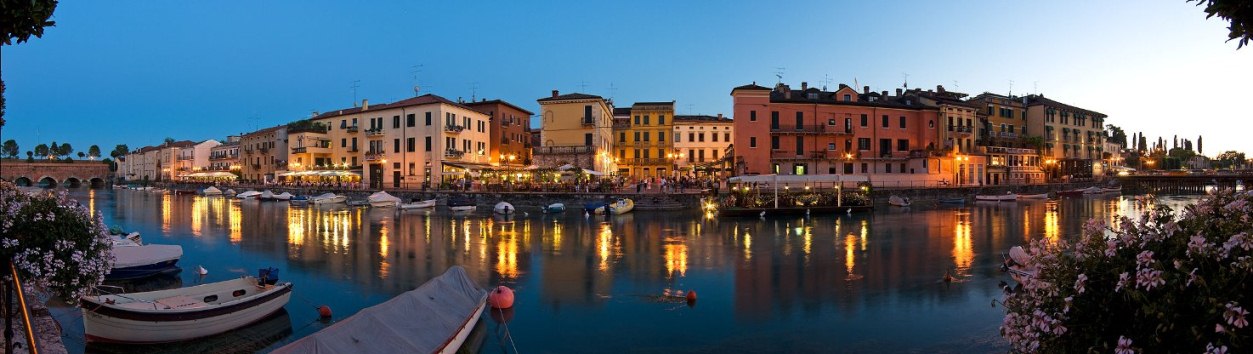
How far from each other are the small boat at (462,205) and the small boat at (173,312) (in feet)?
102

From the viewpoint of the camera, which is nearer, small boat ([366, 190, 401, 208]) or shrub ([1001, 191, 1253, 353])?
shrub ([1001, 191, 1253, 353])

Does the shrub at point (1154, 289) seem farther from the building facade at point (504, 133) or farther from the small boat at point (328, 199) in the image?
the building facade at point (504, 133)

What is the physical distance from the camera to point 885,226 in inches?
1297

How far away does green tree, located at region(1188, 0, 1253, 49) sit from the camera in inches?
172

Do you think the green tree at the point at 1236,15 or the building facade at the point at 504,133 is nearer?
the green tree at the point at 1236,15

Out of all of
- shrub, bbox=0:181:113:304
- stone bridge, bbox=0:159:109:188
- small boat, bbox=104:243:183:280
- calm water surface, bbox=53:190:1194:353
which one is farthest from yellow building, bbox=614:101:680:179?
stone bridge, bbox=0:159:109:188

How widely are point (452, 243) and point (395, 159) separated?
35.2 meters

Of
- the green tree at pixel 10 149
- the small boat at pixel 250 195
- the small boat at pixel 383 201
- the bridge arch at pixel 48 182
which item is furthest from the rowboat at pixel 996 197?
the green tree at pixel 10 149

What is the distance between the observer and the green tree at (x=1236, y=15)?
438 centimetres

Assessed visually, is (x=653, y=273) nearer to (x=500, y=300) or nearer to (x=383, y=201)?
(x=500, y=300)

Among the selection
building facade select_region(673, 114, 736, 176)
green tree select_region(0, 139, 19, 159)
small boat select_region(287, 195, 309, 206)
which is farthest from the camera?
green tree select_region(0, 139, 19, 159)

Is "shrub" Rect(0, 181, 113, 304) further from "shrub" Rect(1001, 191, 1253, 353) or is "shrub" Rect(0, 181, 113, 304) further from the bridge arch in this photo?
the bridge arch

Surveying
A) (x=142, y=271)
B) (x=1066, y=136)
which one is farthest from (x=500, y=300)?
(x=1066, y=136)

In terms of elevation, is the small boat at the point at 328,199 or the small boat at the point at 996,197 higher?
the small boat at the point at 328,199
